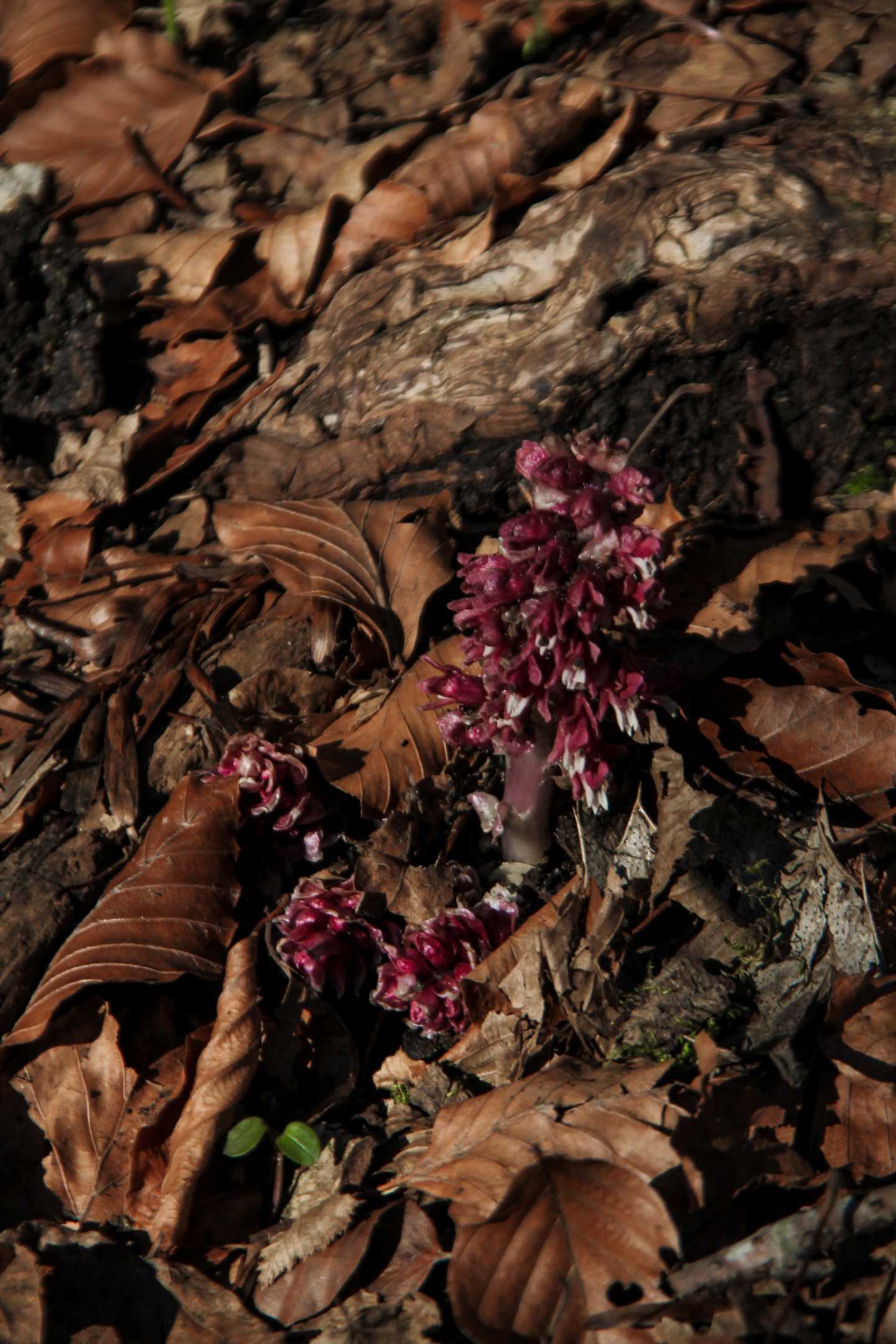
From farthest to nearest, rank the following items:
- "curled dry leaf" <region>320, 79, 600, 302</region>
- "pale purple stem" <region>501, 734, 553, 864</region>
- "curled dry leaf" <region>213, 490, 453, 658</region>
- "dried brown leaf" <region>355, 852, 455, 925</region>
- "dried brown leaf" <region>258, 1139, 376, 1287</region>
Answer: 1. "curled dry leaf" <region>320, 79, 600, 302</region>
2. "curled dry leaf" <region>213, 490, 453, 658</region>
3. "dried brown leaf" <region>355, 852, 455, 925</region>
4. "pale purple stem" <region>501, 734, 553, 864</region>
5. "dried brown leaf" <region>258, 1139, 376, 1287</region>

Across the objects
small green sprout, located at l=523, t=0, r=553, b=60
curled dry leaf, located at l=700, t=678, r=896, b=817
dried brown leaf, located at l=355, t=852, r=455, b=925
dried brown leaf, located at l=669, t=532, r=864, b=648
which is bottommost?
dried brown leaf, located at l=355, t=852, r=455, b=925

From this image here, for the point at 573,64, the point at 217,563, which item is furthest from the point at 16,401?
the point at 573,64

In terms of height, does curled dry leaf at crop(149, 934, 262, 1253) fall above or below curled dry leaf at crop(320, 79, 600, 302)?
below

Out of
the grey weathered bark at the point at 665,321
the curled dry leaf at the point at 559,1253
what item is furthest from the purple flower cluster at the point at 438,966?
the grey weathered bark at the point at 665,321

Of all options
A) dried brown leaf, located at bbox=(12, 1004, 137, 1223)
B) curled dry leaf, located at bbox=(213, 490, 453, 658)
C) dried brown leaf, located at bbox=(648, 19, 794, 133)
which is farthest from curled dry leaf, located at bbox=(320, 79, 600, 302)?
dried brown leaf, located at bbox=(12, 1004, 137, 1223)

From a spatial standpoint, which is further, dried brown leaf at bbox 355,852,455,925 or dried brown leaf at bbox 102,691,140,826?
dried brown leaf at bbox 102,691,140,826

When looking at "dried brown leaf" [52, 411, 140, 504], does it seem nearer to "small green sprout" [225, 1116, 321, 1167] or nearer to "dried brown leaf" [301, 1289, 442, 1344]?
"small green sprout" [225, 1116, 321, 1167]

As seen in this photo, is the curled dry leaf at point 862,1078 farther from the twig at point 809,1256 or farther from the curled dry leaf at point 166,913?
the curled dry leaf at point 166,913
